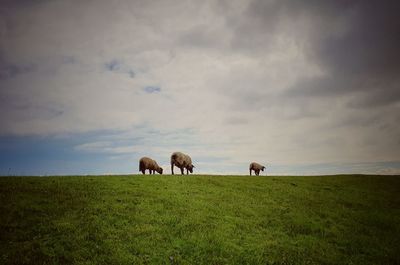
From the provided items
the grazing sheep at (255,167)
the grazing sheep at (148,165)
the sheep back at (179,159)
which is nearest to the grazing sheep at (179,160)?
the sheep back at (179,159)

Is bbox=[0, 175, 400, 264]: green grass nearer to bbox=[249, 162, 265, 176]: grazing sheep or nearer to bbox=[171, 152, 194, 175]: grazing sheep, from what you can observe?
bbox=[171, 152, 194, 175]: grazing sheep

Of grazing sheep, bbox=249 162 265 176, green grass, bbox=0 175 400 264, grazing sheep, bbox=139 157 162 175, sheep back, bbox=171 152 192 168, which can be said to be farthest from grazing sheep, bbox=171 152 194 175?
grazing sheep, bbox=249 162 265 176

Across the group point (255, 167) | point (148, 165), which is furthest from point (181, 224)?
point (255, 167)

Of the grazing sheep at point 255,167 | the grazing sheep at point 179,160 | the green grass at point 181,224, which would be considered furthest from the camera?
the grazing sheep at point 255,167

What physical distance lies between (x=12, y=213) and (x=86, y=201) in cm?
482

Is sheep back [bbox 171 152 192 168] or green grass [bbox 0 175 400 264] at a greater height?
→ sheep back [bbox 171 152 192 168]

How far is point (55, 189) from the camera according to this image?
2414 centimetres

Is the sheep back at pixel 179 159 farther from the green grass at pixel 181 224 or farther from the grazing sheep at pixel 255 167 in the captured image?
the grazing sheep at pixel 255 167

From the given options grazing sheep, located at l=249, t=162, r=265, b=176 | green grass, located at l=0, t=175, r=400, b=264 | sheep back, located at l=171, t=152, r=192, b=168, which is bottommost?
green grass, located at l=0, t=175, r=400, b=264

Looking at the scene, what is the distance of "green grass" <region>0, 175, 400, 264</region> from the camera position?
15438 millimetres

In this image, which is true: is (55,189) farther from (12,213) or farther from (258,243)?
(258,243)

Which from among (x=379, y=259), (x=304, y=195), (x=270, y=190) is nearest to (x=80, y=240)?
(x=379, y=259)

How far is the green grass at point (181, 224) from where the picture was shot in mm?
15438

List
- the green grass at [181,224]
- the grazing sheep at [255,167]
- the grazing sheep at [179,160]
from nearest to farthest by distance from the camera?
the green grass at [181,224]
the grazing sheep at [179,160]
the grazing sheep at [255,167]
